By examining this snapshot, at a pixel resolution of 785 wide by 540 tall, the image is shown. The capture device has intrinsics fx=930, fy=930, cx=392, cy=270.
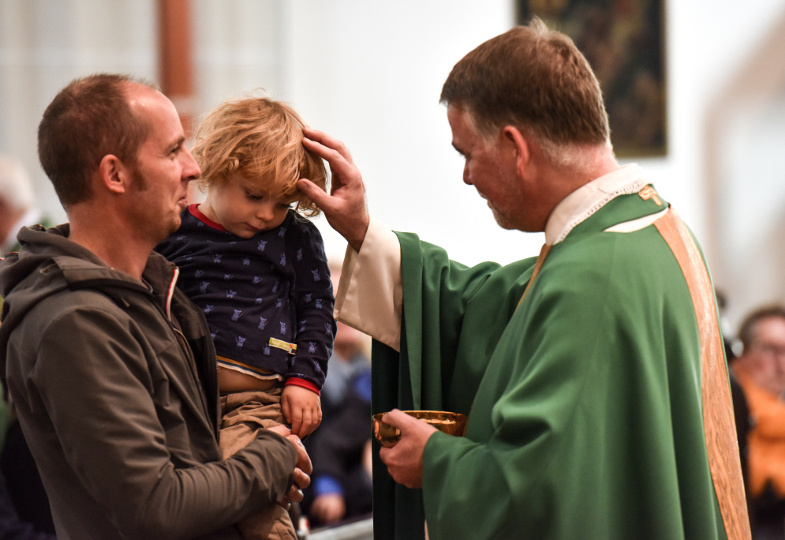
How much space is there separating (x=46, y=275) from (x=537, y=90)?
108cm

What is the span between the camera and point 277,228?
221 cm

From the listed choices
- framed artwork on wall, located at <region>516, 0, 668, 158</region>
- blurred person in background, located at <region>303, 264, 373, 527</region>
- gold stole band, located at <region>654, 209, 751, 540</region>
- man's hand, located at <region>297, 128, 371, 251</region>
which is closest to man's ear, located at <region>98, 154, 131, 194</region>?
man's hand, located at <region>297, 128, 371, 251</region>

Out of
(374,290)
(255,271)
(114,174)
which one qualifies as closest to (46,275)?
(114,174)

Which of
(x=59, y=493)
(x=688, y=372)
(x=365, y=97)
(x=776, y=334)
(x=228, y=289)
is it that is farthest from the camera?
(x=365, y=97)

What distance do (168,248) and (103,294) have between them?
1.44 feet

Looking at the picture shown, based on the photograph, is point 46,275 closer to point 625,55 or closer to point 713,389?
point 713,389

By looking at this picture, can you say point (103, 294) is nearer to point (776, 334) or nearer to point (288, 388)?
point (288, 388)

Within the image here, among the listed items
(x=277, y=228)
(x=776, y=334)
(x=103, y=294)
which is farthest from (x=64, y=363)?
(x=776, y=334)

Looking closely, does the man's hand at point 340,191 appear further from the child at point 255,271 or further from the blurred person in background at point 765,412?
the blurred person in background at point 765,412

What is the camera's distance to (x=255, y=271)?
84.1 inches

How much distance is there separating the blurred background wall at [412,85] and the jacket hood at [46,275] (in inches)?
139

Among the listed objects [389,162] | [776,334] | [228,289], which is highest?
[228,289]

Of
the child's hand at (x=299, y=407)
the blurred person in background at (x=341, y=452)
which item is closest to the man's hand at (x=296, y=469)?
the child's hand at (x=299, y=407)

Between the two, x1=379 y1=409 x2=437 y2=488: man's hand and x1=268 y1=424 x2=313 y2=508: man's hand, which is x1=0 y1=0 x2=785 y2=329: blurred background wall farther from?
x1=379 y1=409 x2=437 y2=488: man's hand
